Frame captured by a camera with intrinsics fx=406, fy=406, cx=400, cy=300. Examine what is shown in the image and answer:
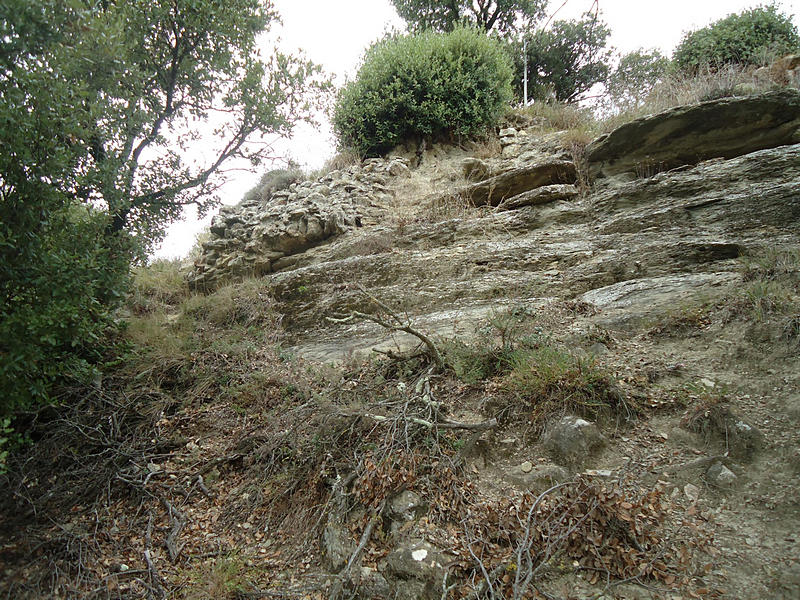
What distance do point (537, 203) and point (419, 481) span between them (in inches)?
185

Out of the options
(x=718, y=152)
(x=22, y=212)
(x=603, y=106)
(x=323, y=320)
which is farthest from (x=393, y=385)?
(x=603, y=106)

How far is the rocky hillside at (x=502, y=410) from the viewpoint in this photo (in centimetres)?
254

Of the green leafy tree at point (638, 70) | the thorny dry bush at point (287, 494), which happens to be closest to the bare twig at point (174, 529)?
the thorny dry bush at point (287, 494)

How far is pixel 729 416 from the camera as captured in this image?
2857 mm

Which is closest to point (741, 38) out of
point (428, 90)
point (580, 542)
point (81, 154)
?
point (428, 90)

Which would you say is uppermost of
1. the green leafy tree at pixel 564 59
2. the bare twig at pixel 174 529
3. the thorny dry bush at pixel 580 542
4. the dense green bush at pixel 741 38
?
the green leafy tree at pixel 564 59

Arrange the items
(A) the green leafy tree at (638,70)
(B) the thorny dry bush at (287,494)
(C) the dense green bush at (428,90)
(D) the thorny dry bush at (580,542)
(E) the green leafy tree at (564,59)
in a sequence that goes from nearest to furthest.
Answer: (D) the thorny dry bush at (580,542) → (B) the thorny dry bush at (287,494) → (C) the dense green bush at (428,90) → (A) the green leafy tree at (638,70) → (E) the green leafy tree at (564,59)

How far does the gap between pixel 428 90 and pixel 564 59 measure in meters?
6.01

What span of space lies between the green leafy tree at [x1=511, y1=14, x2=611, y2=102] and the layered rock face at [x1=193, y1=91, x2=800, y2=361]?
5.84m

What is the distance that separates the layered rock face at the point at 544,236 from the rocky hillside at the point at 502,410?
36 millimetres

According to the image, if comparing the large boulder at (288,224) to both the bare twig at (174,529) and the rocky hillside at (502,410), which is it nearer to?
the rocky hillside at (502,410)

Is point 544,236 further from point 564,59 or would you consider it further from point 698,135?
point 564,59

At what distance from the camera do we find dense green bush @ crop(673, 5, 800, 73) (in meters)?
9.57

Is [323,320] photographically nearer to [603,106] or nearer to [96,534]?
[96,534]
